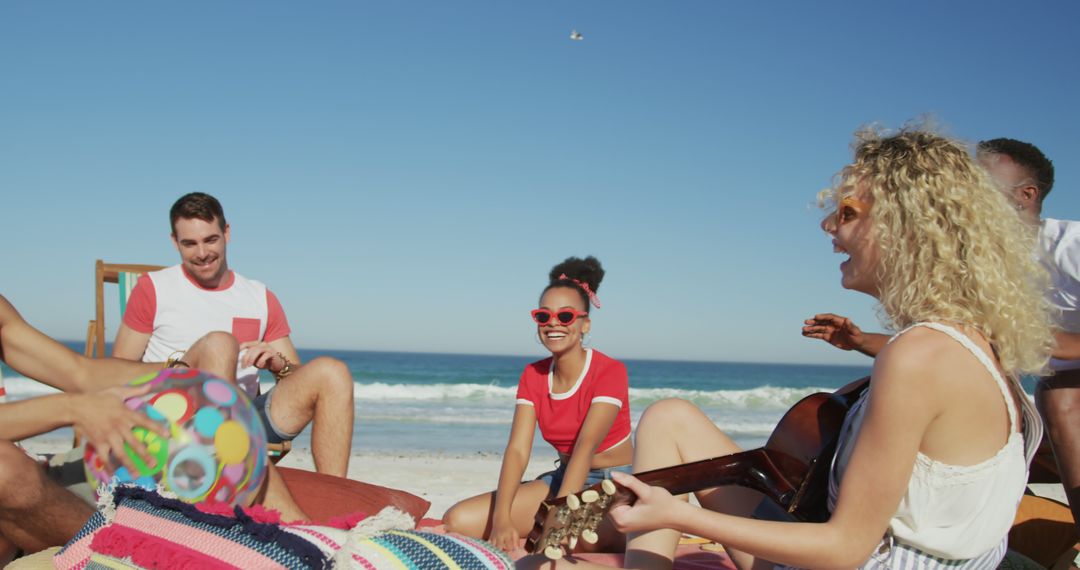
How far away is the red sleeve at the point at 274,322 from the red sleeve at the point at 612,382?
2.13 metres

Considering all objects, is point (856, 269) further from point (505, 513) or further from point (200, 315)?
point (200, 315)

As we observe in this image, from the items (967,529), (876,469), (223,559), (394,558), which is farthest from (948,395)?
(223,559)

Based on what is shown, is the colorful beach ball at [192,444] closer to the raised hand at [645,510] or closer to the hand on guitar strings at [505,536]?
the raised hand at [645,510]

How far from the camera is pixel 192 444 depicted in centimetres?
235

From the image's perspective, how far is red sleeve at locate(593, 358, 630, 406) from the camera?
4070mm

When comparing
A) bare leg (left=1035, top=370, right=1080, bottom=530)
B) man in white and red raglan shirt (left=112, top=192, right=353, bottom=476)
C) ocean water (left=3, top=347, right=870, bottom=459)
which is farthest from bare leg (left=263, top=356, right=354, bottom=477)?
ocean water (left=3, top=347, right=870, bottom=459)

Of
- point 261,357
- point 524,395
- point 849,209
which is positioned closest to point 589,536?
point 849,209

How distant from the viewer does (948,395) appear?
Answer: 1951 mm

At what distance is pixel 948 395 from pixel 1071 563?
2.07 metres

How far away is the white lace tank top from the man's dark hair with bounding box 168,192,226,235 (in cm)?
407

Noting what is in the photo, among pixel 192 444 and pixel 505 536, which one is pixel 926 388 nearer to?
pixel 192 444

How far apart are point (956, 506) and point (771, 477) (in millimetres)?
541

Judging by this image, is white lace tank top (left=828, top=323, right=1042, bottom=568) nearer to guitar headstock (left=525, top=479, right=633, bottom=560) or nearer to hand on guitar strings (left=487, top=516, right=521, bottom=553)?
guitar headstock (left=525, top=479, right=633, bottom=560)

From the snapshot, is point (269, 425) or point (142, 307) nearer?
point (269, 425)
